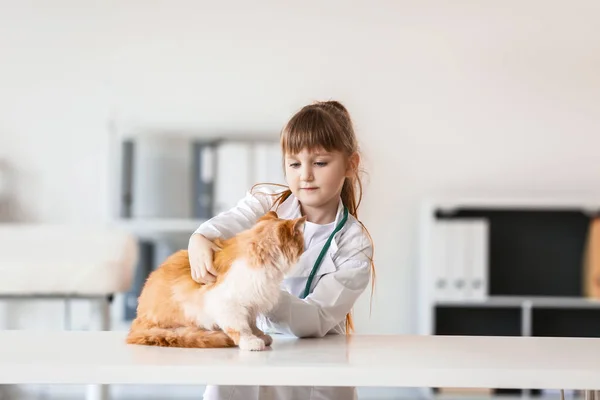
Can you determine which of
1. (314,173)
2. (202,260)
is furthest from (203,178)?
(202,260)

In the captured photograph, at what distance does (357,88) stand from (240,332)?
3.00 m

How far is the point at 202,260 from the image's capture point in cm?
123

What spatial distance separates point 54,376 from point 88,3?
330cm

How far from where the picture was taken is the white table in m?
0.99

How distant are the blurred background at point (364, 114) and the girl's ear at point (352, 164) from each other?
2362 millimetres

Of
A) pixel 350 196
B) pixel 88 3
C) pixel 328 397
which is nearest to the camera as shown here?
pixel 328 397

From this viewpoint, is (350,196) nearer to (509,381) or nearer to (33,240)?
(509,381)

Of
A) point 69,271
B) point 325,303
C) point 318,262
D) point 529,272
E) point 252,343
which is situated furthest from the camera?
point 529,272

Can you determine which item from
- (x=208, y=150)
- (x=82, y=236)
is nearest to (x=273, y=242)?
(x=82, y=236)

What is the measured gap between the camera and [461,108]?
160 inches

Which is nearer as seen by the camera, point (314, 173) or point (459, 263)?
point (314, 173)

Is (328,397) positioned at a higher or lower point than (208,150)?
lower

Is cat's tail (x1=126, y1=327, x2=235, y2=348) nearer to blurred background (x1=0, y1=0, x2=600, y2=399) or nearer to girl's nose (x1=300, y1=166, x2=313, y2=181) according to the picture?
girl's nose (x1=300, y1=166, x2=313, y2=181)

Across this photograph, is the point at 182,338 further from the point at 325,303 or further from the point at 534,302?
the point at 534,302
